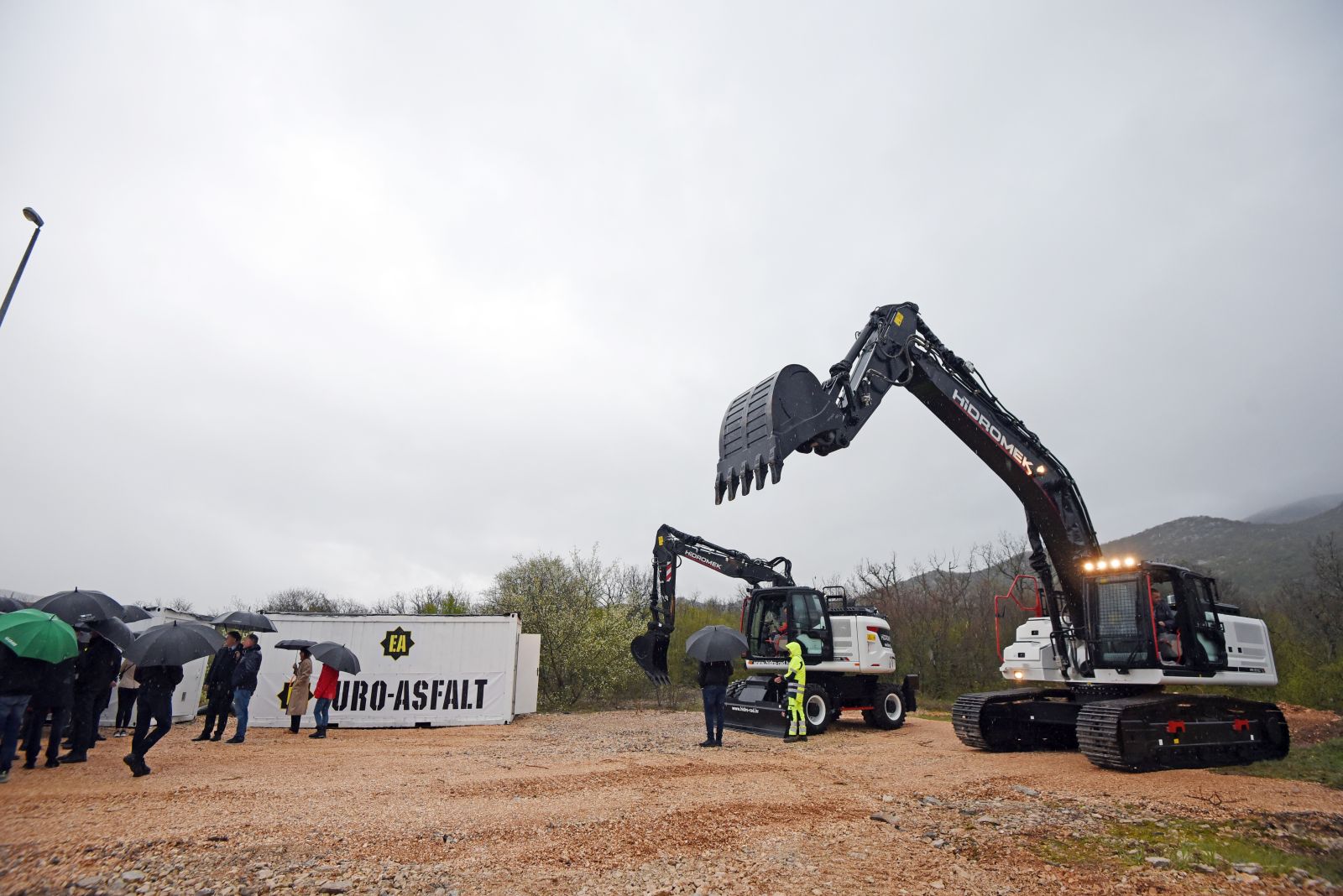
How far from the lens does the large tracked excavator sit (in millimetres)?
9125

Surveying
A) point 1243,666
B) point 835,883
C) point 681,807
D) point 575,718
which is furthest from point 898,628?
point 835,883

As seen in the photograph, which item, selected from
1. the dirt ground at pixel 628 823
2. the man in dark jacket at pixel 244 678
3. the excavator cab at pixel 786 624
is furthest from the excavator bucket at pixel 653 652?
the man in dark jacket at pixel 244 678

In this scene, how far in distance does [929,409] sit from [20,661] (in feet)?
40.4

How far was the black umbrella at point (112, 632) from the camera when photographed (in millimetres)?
10250

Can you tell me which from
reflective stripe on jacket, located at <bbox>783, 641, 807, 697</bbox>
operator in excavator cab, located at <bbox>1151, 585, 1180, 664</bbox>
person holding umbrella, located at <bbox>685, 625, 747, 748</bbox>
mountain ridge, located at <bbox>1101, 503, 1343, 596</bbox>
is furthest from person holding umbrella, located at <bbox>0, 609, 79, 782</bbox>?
mountain ridge, located at <bbox>1101, 503, 1343, 596</bbox>

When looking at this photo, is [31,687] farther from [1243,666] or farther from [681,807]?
[1243,666]

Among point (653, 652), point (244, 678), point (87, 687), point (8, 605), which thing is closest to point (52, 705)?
point (87, 687)

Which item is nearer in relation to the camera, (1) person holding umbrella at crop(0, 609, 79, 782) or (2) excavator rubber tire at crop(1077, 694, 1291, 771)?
(1) person holding umbrella at crop(0, 609, 79, 782)

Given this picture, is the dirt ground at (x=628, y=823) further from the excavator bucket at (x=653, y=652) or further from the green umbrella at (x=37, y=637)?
the excavator bucket at (x=653, y=652)

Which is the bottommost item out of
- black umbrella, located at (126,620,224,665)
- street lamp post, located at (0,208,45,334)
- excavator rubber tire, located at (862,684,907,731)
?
excavator rubber tire, located at (862,684,907,731)

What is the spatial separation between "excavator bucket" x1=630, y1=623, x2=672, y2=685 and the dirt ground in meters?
6.14

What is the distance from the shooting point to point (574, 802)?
7246 mm

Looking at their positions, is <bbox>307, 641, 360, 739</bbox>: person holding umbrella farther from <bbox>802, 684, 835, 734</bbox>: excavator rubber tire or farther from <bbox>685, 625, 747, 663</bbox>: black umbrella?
<bbox>802, 684, 835, 734</bbox>: excavator rubber tire

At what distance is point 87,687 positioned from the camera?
10.2m
